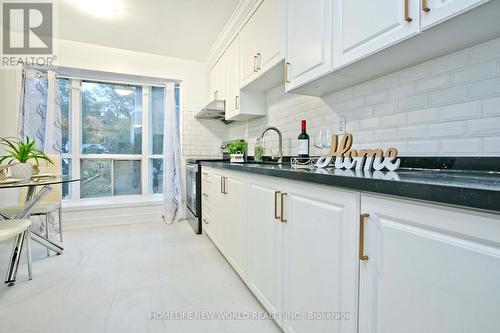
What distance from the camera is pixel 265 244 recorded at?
1413 mm

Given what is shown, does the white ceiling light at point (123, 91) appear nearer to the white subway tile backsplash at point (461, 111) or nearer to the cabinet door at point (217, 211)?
the cabinet door at point (217, 211)

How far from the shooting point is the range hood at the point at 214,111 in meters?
3.19

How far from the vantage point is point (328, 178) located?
2.92 ft

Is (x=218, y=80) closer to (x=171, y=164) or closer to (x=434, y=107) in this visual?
(x=171, y=164)

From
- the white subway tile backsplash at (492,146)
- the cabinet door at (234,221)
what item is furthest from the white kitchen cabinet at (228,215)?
the white subway tile backsplash at (492,146)

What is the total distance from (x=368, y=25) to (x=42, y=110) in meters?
3.87

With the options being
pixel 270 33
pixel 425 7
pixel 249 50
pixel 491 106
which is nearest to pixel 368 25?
pixel 425 7

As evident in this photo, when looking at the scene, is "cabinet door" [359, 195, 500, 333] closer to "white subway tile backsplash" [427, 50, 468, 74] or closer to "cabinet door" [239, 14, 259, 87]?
"white subway tile backsplash" [427, 50, 468, 74]

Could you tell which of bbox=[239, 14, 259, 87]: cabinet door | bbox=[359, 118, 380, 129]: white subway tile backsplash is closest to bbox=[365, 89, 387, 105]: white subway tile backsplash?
bbox=[359, 118, 380, 129]: white subway tile backsplash

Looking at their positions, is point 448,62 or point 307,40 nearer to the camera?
point 448,62

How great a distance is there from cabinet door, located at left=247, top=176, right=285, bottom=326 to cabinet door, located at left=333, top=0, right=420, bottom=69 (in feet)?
2.59

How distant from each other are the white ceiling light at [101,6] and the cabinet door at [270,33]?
1.47m

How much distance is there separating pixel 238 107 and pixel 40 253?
257 centimetres

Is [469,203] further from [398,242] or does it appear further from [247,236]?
[247,236]
